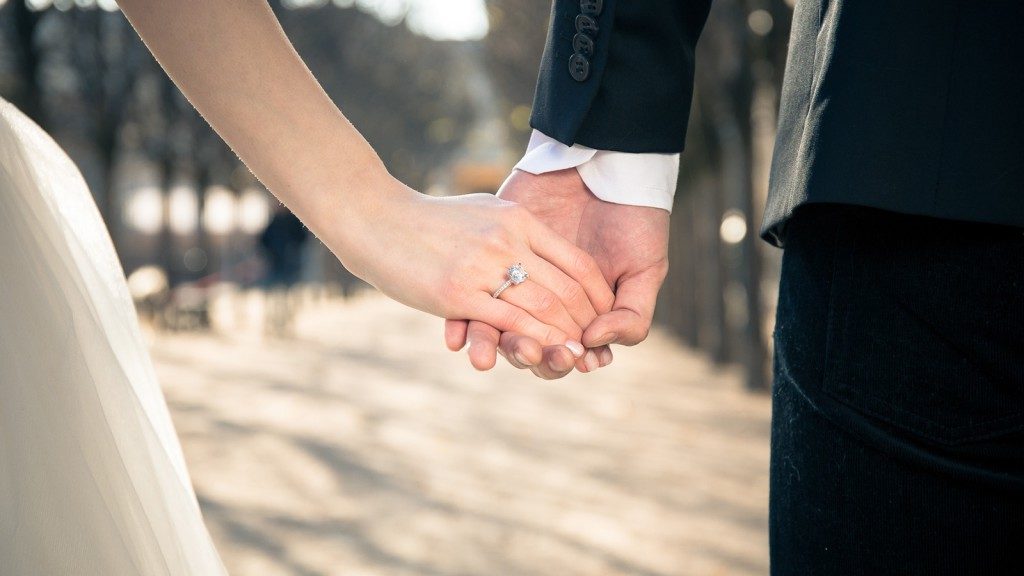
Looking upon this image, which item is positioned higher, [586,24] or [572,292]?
[586,24]

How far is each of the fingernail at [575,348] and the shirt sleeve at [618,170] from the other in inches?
12.1

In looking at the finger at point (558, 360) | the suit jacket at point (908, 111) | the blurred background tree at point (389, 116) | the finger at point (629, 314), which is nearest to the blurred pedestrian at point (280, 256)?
the blurred background tree at point (389, 116)

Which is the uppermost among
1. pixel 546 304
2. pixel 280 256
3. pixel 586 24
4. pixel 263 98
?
pixel 586 24

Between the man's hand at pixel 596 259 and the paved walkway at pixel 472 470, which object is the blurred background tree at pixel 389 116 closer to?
the paved walkway at pixel 472 470

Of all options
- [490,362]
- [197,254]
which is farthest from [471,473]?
[197,254]

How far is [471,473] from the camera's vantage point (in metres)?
6.50

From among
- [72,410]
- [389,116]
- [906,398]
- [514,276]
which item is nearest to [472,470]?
[514,276]

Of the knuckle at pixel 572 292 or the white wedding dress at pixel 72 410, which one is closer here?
the white wedding dress at pixel 72 410

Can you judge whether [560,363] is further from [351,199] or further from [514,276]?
[351,199]

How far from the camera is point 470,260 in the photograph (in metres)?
1.65

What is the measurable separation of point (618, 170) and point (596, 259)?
0.66ft

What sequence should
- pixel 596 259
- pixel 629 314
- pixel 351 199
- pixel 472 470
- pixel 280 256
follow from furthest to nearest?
pixel 280 256 < pixel 472 470 < pixel 596 259 < pixel 629 314 < pixel 351 199

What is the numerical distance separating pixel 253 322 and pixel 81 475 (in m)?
20.7

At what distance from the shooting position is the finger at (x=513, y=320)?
5.50 ft
